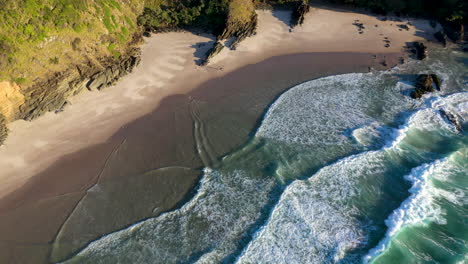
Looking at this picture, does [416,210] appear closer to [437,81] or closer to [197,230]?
[197,230]

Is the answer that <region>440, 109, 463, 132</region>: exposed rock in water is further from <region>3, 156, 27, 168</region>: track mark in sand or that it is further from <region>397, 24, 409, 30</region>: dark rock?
<region>3, 156, 27, 168</region>: track mark in sand

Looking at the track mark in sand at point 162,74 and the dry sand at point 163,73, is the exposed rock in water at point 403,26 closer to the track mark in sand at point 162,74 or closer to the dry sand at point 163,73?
the dry sand at point 163,73

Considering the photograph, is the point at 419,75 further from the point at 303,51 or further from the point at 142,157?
the point at 142,157

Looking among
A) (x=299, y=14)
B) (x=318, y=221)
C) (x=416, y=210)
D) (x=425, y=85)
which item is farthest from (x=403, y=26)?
(x=318, y=221)

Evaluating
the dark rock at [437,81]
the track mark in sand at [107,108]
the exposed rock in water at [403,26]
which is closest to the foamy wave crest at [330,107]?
the dark rock at [437,81]

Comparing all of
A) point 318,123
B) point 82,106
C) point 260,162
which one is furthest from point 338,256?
point 82,106
